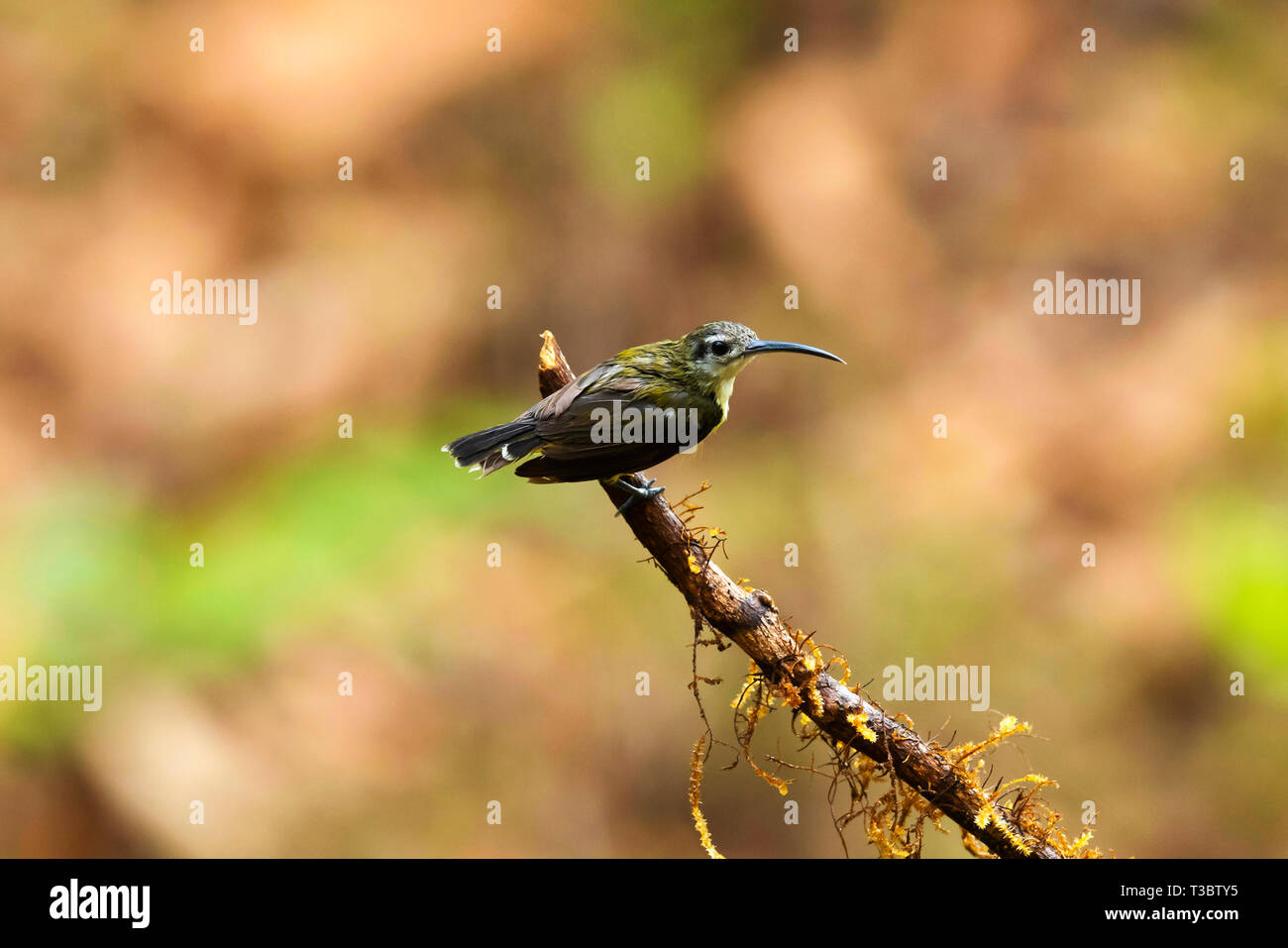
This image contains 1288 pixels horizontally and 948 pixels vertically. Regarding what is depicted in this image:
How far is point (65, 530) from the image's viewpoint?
8.19 metres

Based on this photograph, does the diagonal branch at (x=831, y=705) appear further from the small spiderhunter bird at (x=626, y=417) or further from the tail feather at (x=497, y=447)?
the tail feather at (x=497, y=447)

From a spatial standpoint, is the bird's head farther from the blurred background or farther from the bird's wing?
the blurred background

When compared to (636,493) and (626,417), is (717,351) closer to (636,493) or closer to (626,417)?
(626,417)

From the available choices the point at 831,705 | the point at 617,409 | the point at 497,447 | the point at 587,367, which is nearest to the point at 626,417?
the point at 617,409

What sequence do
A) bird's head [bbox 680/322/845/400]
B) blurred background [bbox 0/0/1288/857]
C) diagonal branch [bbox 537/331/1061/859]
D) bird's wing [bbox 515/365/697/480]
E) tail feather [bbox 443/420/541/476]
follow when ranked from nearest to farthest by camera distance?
diagonal branch [bbox 537/331/1061/859] → bird's wing [bbox 515/365/697/480] → tail feather [bbox 443/420/541/476] → bird's head [bbox 680/322/845/400] → blurred background [bbox 0/0/1288/857]

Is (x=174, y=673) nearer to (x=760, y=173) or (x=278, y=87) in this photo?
(x=278, y=87)

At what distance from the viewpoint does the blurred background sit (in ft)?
25.2

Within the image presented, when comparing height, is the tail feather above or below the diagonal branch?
above

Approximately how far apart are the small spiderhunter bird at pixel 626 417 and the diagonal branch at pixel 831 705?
1.03ft

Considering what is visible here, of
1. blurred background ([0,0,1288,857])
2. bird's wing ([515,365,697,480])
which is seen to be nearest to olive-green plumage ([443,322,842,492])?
bird's wing ([515,365,697,480])

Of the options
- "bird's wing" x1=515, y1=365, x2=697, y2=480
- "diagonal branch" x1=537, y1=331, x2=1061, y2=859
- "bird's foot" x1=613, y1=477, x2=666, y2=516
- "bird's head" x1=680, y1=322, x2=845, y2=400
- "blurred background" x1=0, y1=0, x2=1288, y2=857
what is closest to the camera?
"diagonal branch" x1=537, y1=331, x2=1061, y2=859

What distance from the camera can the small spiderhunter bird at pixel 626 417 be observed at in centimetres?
367

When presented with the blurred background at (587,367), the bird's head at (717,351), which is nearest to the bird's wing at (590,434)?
the bird's head at (717,351)

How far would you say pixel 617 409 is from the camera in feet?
12.5
